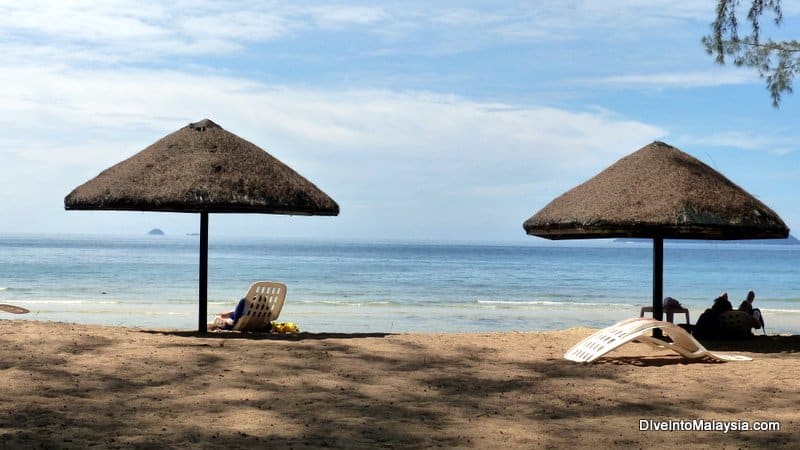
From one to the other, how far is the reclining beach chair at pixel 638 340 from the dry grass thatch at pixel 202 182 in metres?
3.21

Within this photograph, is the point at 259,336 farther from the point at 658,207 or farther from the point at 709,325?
the point at 709,325

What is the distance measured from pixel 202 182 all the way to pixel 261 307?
168 centimetres

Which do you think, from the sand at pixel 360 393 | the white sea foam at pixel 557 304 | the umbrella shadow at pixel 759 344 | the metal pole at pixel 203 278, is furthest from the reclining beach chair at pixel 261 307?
the white sea foam at pixel 557 304

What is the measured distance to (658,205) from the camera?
8.74m

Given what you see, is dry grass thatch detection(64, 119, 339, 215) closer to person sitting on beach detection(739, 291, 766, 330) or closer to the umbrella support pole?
the umbrella support pole

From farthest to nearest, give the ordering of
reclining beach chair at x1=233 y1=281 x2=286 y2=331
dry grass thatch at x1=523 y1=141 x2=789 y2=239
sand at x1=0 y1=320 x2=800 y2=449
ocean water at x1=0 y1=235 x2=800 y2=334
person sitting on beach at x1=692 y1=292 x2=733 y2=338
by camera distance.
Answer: ocean water at x1=0 y1=235 x2=800 y2=334, person sitting on beach at x1=692 y1=292 x2=733 y2=338, reclining beach chair at x1=233 y1=281 x2=286 y2=331, dry grass thatch at x1=523 y1=141 x2=789 y2=239, sand at x1=0 y1=320 x2=800 y2=449

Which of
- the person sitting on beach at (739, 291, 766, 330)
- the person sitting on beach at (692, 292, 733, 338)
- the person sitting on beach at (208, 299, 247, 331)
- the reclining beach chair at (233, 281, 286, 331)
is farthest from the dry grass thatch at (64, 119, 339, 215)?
the person sitting on beach at (739, 291, 766, 330)

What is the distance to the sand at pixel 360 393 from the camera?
16.0 feet

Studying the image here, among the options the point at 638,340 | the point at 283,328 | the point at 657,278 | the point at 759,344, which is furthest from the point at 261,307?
the point at 759,344

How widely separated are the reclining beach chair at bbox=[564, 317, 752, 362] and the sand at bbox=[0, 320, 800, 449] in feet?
0.42

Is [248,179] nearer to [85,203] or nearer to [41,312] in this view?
[85,203]

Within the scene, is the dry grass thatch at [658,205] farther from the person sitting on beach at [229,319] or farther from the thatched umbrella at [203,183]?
the person sitting on beach at [229,319]

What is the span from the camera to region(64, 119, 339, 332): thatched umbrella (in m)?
8.78

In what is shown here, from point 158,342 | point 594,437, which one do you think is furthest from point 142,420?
point 158,342
